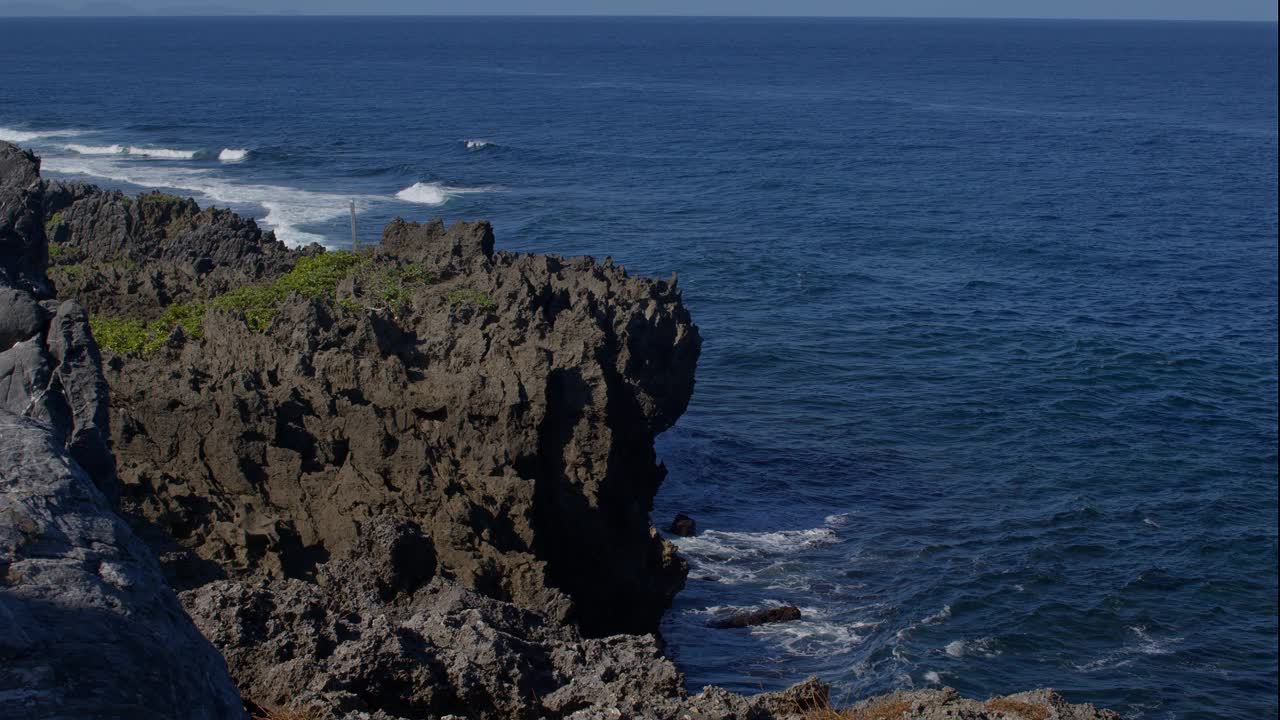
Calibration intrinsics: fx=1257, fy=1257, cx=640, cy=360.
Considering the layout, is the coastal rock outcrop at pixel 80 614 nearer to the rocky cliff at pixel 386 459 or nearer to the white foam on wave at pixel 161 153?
the rocky cliff at pixel 386 459

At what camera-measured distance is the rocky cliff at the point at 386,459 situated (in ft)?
37.0

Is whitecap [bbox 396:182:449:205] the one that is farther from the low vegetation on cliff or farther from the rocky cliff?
the low vegetation on cliff

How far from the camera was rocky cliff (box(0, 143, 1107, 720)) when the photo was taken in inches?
444

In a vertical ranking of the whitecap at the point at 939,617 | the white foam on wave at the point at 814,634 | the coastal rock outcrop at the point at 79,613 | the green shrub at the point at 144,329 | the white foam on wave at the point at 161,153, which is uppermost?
the coastal rock outcrop at the point at 79,613

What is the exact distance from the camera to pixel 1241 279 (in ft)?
196

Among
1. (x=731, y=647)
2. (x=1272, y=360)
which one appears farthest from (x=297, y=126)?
(x=731, y=647)

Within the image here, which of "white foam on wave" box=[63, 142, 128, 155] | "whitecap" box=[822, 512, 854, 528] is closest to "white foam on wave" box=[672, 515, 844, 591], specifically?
"whitecap" box=[822, 512, 854, 528]

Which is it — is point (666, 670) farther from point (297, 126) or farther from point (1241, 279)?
point (297, 126)

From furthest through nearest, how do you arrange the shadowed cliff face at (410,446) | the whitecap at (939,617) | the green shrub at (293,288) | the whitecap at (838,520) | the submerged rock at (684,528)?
the whitecap at (838,520), the submerged rock at (684,528), the whitecap at (939,617), the green shrub at (293,288), the shadowed cliff face at (410,446)

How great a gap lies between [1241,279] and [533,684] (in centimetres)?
5664

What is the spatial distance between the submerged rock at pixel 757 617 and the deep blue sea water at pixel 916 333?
1.29 ft

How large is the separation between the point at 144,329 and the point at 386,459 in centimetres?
922

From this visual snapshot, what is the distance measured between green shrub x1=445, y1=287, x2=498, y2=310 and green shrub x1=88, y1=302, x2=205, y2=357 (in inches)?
219

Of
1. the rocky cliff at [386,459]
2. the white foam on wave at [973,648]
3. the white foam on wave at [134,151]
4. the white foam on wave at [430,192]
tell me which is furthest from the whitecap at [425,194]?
the white foam on wave at [973,648]
